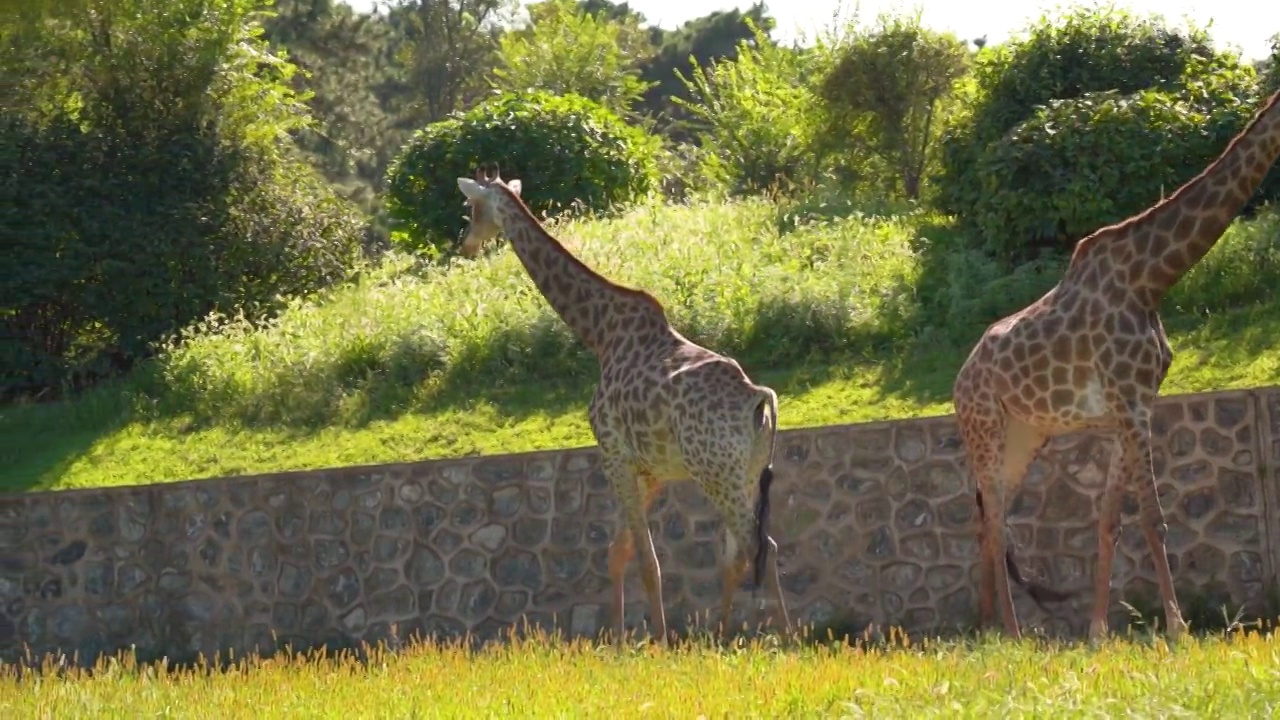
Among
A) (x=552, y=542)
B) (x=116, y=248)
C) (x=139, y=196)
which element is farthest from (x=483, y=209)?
(x=139, y=196)

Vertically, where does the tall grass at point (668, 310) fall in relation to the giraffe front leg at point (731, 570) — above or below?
above

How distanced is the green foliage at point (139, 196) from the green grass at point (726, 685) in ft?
39.6

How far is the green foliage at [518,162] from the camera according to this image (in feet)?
85.5

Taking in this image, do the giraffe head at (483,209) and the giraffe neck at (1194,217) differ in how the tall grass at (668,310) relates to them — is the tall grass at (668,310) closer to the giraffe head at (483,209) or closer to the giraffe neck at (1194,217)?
the giraffe head at (483,209)

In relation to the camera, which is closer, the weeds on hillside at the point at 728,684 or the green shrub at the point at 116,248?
the weeds on hillside at the point at 728,684

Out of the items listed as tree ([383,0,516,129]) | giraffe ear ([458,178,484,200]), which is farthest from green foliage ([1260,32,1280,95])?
tree ([383,0,516,129])

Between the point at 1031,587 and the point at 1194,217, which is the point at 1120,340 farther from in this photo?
the point at 1031,587

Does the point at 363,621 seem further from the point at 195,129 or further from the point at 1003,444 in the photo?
the point at 195,129

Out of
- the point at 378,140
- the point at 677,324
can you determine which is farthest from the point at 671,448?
the point at 378,140

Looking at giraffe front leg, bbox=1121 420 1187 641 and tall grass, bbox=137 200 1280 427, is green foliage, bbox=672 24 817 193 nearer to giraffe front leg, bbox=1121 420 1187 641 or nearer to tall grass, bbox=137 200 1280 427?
tall grass, bbox=137 200 1280 427

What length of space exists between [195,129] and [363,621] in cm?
1107

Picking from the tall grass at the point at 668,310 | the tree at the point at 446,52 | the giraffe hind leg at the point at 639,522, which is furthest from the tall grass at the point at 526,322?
the tree at the point at 446,52

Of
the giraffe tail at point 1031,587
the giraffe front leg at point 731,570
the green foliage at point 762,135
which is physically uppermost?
the green foliage at point 762,135

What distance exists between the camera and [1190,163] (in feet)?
63.7
